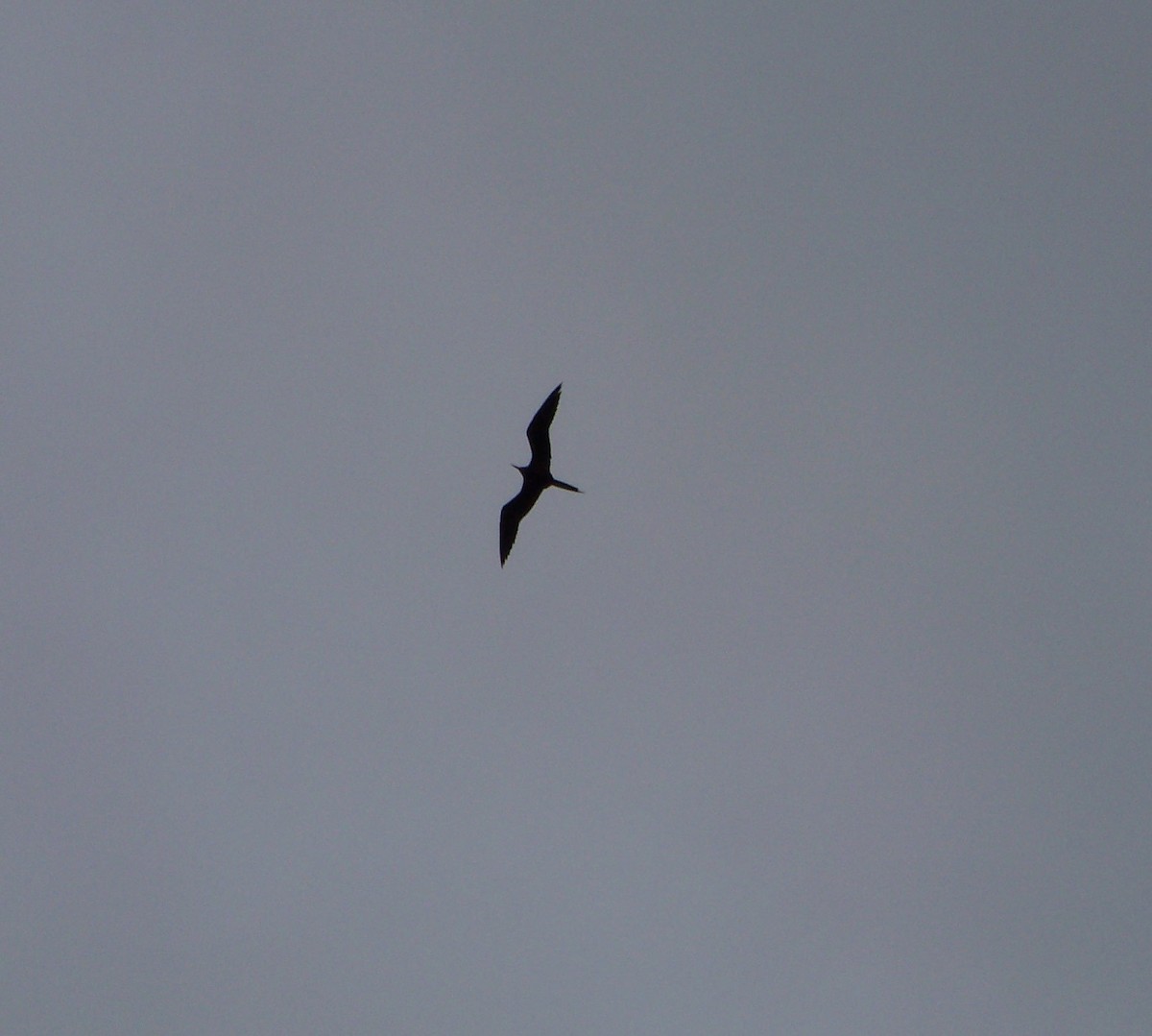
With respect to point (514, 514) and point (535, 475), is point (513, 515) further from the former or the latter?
point (535, 475)

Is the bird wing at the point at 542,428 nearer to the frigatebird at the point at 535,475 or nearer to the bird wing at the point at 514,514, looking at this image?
the frigatebird at the point at 535,475

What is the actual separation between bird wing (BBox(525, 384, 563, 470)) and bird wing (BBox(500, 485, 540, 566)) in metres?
1.52

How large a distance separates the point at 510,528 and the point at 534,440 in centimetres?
350

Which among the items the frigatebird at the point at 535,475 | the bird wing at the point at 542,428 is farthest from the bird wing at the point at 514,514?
the bird wing at the point at 542,428

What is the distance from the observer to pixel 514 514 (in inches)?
1071

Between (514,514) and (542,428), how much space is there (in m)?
3.53

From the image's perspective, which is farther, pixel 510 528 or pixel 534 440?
pixel 510 528

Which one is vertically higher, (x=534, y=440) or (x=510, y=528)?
(x=534, y=440)

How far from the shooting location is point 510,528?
27.3 m

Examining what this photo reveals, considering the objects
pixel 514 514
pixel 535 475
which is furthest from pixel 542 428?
pixel 514 514

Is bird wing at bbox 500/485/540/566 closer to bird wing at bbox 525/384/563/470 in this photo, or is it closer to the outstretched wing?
the outstretched wing

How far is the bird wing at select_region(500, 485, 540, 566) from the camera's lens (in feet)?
88.3

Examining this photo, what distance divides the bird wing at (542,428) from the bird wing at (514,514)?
152 centimetres

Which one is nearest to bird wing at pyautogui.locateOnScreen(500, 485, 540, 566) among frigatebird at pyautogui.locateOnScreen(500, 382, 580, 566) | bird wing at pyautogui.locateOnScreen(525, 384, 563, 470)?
frigatebird at pyautogui.locateOnScreen(500, 382, 580, 566)
